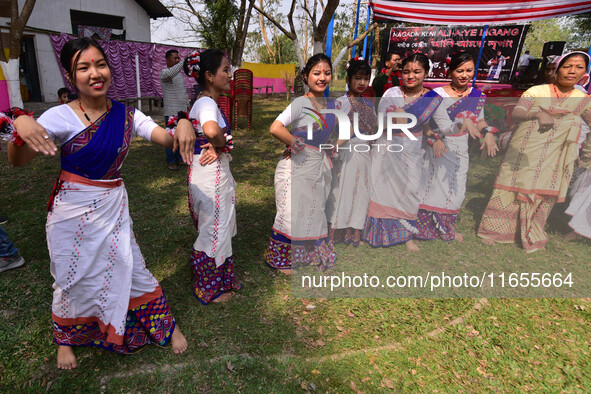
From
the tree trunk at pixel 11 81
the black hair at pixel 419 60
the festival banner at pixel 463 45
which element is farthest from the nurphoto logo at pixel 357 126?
the festival banner at pixel 463 45

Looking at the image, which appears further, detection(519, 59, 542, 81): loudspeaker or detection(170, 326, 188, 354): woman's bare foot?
detection(519, 59, 542, 81): loudspeaker

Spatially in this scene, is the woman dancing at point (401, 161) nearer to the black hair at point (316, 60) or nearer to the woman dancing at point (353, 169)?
the woman dancing at point (353, 169)

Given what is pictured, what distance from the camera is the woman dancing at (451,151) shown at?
328cm

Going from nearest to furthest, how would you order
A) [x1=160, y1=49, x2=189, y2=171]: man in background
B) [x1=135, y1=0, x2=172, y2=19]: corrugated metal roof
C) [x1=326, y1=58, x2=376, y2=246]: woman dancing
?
[x1=326, y1=58, x2=376, y2=246]: woman dancing → [x1=160, y1=49, x2=189, y2=171]: man in background → [x1=135, y1=0, x2=172, y2=19]: corrugated metal roof

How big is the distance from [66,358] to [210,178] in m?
1.45

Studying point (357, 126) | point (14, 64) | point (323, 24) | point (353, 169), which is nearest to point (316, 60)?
point (357, 126)

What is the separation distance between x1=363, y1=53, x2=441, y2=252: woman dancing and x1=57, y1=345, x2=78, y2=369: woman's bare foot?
2608 millimetres

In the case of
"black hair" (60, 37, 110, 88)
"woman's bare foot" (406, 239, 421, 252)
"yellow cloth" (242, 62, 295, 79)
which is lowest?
"woman's bare foot" (406, 239, 421, 252)

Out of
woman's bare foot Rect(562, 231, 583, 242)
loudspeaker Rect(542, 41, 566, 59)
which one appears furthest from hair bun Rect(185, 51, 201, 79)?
loudspeaker Rect(542, 41, 566, 59)

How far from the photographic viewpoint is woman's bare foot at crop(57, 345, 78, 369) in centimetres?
216

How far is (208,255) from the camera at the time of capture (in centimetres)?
263

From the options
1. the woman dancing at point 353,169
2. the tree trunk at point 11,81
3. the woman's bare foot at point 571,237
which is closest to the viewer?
the woman dancing at point 353,169

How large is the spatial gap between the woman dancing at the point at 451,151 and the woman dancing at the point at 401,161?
0.12 meters

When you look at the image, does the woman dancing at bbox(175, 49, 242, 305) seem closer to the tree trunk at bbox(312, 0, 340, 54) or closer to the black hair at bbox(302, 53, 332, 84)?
the black hair at bbox(302, 53, 332, 84)
